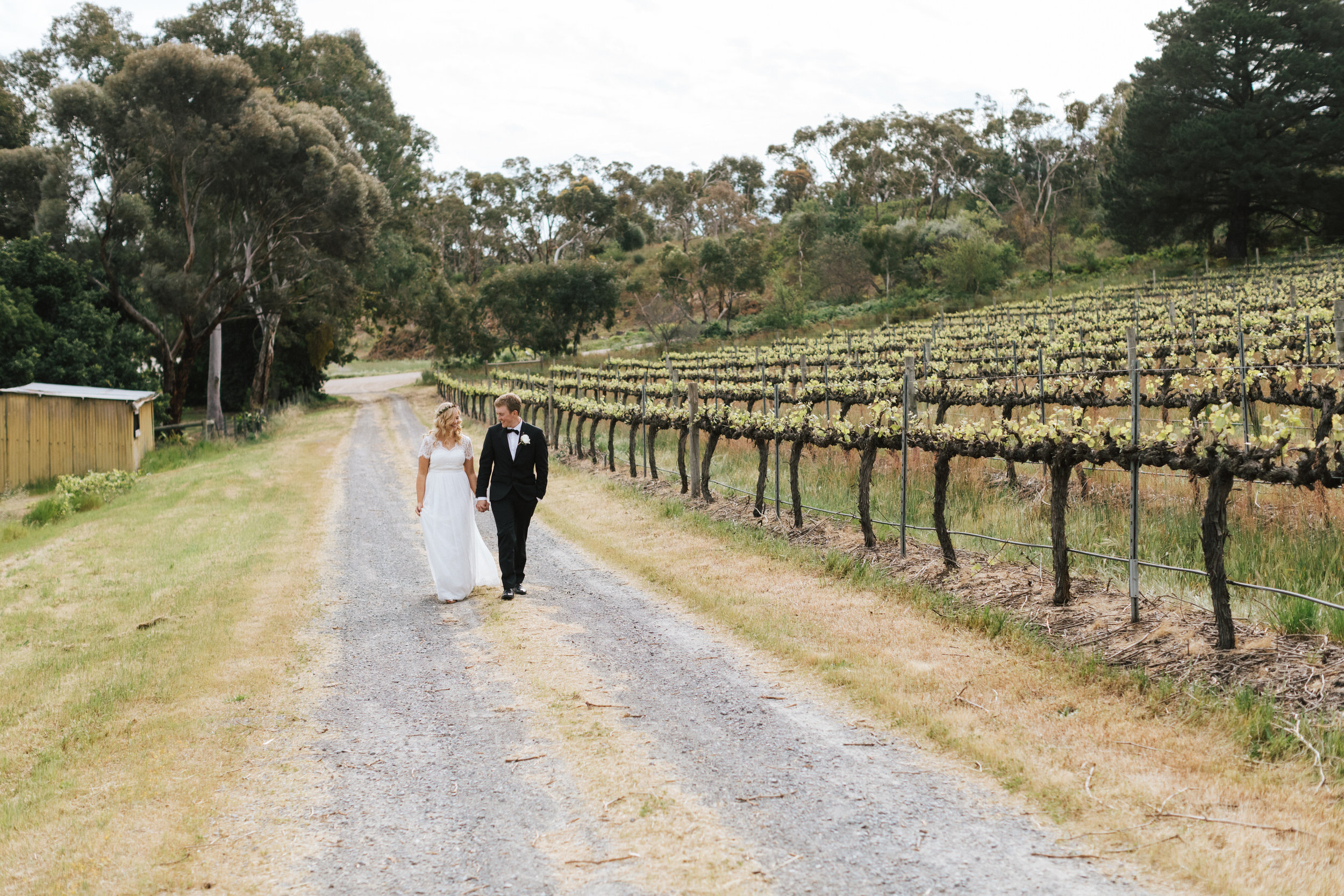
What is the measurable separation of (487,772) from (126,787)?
1.88m

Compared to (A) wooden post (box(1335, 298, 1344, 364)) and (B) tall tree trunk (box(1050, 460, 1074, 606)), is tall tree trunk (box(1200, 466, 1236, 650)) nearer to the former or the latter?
(B) tall tree trunk (box(1050, 460, 1074, 606))

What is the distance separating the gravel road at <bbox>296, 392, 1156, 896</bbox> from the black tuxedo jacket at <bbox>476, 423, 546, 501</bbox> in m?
1.41

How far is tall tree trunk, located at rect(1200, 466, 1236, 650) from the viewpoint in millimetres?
5898

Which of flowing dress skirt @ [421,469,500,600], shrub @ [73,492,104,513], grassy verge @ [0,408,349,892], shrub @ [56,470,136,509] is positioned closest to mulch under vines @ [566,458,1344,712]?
flowing dress skirt @ [421,469,500,600]

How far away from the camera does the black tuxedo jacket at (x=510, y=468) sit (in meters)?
8.80

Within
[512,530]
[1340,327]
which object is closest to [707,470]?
[512,530]

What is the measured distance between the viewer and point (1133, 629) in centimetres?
657

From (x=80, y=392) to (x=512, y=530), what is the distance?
1970 cm

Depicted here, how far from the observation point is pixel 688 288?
209ft

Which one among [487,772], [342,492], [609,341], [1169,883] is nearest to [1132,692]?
[1169,883]

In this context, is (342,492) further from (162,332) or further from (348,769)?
(162,332)

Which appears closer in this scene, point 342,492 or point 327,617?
point 327,617

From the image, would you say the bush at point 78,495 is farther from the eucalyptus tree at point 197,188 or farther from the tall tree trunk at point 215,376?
the tall tree trunk at point 215,376

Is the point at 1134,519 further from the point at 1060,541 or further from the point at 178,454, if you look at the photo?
the point at 178,454
